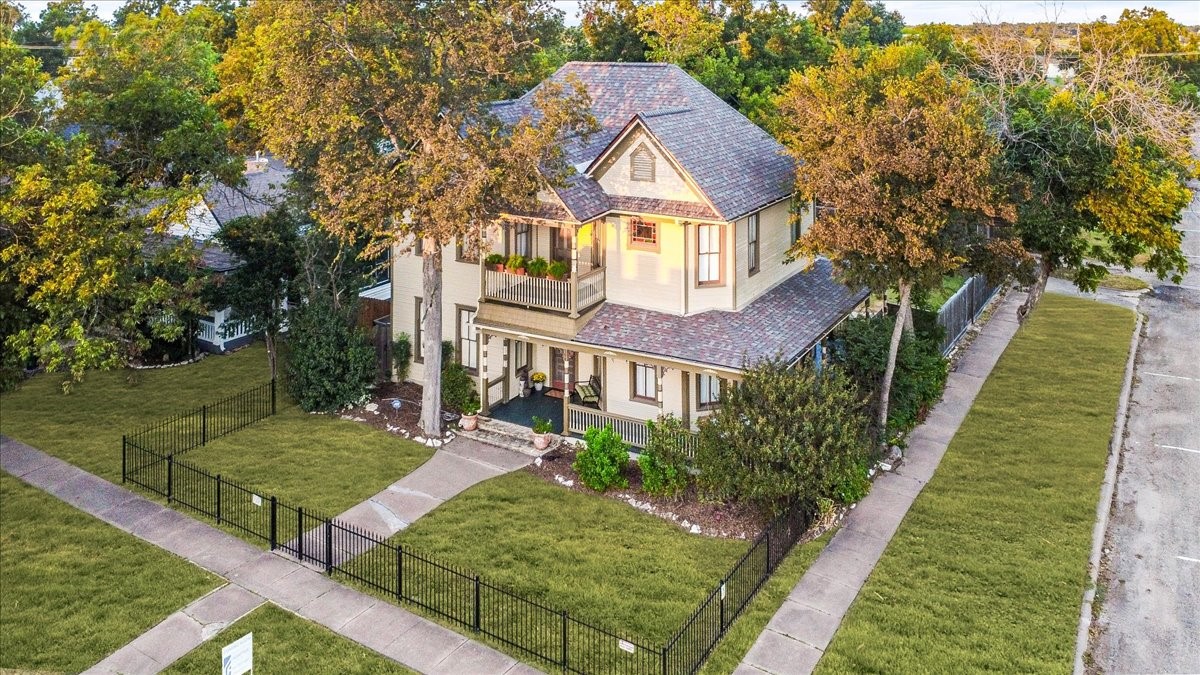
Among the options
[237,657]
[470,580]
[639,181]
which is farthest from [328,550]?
[639,181]

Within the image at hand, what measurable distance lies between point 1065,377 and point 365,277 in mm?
22140

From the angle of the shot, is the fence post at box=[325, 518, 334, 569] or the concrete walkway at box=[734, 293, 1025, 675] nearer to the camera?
the concrete walkway at box=[734, 293, 1025, 675]

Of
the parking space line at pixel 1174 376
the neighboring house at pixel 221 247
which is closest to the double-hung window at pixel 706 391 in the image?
the neighboring house at pixel 221 247

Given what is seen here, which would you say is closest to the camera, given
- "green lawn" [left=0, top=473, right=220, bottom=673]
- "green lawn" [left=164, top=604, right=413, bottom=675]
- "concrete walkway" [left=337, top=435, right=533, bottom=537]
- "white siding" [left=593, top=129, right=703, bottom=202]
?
"green lawn" [left=164, top=604, right=413, bottom=675]

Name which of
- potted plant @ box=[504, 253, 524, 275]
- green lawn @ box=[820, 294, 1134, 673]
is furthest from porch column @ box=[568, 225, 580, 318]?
green lawn @ box=[820, 294, 1134, 673]

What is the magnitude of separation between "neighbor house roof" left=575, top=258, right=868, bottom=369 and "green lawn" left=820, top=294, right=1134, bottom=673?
482 cm

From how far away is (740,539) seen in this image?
1977cm

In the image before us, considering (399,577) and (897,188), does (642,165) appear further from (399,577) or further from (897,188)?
(399,577)

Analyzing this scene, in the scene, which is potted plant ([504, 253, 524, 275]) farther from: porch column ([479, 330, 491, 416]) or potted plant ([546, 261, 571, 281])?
porch column ([479, 330, 491, 416])

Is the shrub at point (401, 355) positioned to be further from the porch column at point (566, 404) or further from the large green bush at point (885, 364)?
the large green bush at point (885, 364)

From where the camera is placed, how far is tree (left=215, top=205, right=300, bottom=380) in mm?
28031

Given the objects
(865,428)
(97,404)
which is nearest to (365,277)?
(97,404)

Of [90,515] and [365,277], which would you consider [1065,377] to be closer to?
[365,277]

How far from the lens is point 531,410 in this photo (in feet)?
87.0
